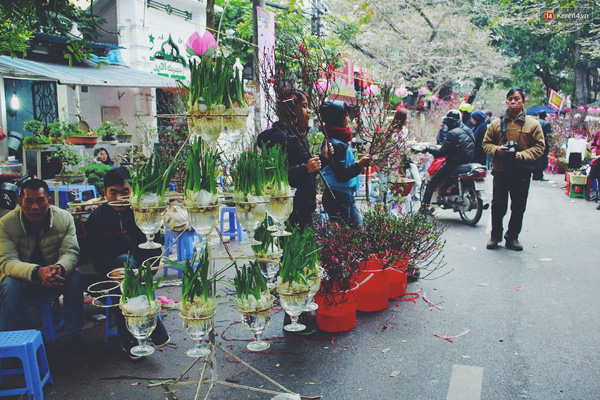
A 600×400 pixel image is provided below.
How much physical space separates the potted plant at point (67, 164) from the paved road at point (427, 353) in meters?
3.75

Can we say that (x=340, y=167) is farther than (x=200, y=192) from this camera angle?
Yes

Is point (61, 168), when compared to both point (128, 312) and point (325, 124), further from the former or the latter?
point (128, 312)

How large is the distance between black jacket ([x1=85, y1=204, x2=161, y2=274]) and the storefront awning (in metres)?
6.53

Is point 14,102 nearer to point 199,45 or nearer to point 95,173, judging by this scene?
point 95,173

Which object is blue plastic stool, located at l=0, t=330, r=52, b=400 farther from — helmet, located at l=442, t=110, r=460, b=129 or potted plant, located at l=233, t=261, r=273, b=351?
helmet, located at l=442, t=110, r=460, b=129

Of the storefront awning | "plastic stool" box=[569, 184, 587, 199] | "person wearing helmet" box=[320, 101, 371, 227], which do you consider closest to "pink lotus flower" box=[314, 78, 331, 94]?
"person wearing helmet" box=[320, 101, 371, 227]

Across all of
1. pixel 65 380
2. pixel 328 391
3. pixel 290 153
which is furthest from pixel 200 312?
pixel 290 153

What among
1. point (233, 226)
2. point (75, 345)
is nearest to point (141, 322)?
point (75, 345)

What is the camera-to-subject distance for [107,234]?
424 centimetres

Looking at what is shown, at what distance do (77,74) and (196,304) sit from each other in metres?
9.97

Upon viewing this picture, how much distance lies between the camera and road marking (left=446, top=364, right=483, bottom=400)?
334 cm

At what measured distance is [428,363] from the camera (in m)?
3.84

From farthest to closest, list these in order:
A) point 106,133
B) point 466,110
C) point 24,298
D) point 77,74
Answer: point 466,110 < point 77,74 < point 106,133 < point 24,298

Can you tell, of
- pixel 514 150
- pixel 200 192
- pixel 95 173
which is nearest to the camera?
pixel 200 192
